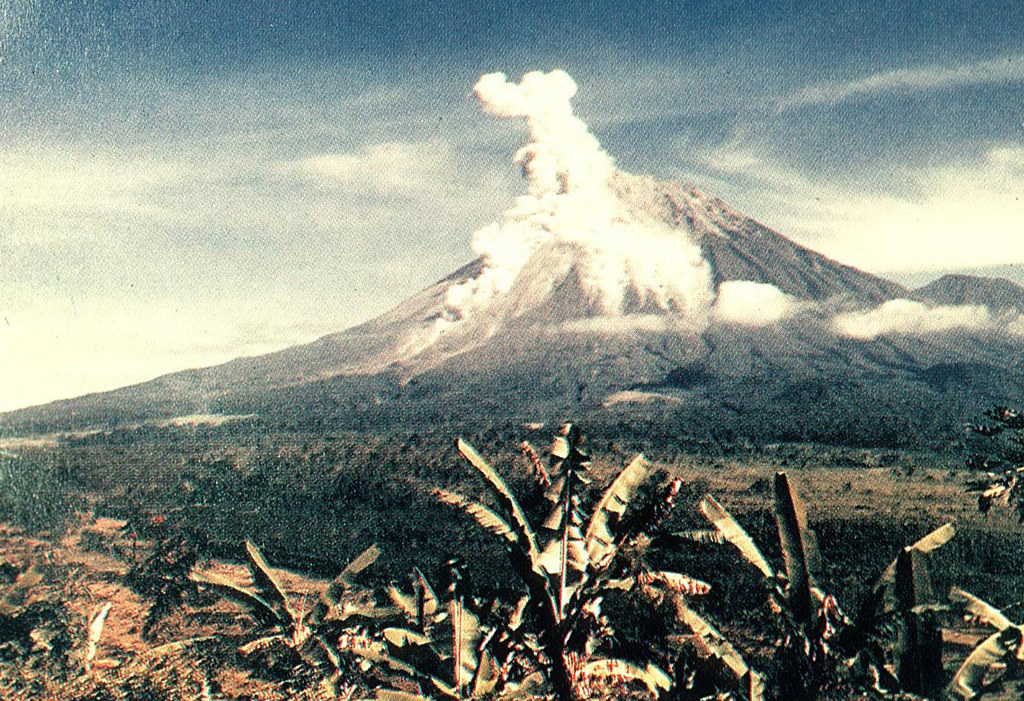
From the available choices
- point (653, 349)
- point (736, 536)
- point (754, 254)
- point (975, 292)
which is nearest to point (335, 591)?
point (736, 536)

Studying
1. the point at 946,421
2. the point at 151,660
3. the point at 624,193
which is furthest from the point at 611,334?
the point at 151,660

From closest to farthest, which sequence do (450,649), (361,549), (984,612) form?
(984,612) < (450,649) < (361,549)

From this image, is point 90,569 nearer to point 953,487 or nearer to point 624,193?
point 953,487

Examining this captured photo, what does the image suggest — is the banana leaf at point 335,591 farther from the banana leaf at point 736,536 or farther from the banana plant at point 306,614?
the banana leaf at point 736,536

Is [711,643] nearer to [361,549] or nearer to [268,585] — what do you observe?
[268,585]

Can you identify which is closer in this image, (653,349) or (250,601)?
(250,601)

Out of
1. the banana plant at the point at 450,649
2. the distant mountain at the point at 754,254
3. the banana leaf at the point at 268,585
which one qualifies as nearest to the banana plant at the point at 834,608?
the banana plant at the point at 450,649
